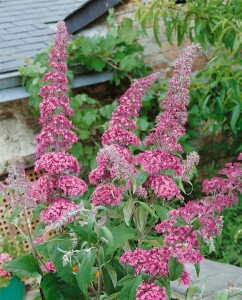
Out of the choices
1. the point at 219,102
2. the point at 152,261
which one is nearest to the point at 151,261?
the point at 152,261

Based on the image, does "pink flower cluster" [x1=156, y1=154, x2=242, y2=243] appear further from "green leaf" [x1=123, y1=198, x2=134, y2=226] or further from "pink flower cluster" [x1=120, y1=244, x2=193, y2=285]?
"green leaf" [x1=123, y1=198, x2=134, y2=226]

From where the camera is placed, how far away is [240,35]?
9.89 ft

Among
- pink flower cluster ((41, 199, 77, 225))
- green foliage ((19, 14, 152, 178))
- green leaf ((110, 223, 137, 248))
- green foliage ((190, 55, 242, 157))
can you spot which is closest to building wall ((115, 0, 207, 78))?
green foliage ((19, 14, 152, 178))

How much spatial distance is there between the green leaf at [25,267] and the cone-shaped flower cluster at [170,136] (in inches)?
21.2

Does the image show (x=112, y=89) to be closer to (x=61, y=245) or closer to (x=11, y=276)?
(x=11, y=276)

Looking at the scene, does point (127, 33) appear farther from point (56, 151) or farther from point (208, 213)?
point (208, 213)

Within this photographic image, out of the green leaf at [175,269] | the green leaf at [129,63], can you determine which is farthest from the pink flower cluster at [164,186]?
the green leaf at [129,63]

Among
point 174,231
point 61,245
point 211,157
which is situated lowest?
point 211,157

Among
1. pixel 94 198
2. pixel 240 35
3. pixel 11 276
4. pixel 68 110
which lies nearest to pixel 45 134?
pixel 68 110

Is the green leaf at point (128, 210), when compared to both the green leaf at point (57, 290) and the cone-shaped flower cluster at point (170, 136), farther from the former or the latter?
the green leaf at point (57, 290)

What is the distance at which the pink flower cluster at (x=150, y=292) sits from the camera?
1727 mm

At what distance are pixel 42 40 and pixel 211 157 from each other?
181 cm

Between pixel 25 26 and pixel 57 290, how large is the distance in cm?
345

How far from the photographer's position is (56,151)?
210cm
